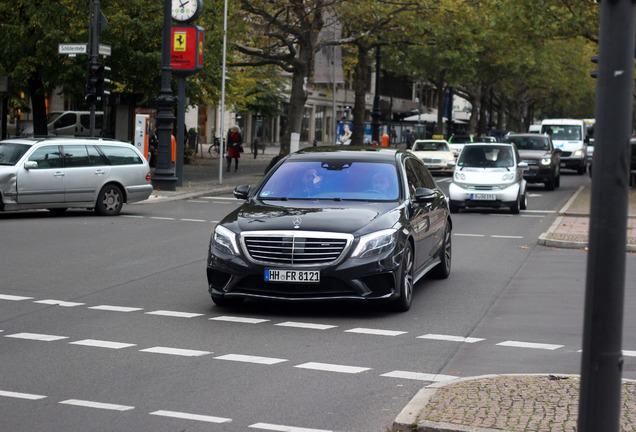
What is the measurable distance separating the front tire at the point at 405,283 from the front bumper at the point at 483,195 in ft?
47.9

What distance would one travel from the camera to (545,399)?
6414 millimetres

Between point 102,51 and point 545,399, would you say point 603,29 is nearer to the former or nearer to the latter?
point 545,399

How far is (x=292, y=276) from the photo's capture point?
32.3ft


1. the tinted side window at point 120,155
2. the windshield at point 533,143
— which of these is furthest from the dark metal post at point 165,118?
the windshield at point 533,143

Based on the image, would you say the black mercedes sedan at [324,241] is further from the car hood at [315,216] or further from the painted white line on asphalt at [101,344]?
the painted white line on asphalt at [101,344]

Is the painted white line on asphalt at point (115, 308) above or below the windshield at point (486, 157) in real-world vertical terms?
below

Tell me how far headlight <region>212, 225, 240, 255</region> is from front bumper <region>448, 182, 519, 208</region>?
1530 centimetres

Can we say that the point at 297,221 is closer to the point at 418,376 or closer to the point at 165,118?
the point at 418,376

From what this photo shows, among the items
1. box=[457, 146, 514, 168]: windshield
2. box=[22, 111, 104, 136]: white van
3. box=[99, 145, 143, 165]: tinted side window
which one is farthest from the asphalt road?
box=[22, 111, 104, 136]: white van

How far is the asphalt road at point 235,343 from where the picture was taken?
6492 mm

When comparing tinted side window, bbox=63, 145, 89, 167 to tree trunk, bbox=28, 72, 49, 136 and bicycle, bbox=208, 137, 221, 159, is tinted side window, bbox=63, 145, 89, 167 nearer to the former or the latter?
tree trunk, bbox=28, 72, 49, 136

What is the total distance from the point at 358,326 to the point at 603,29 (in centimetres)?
549

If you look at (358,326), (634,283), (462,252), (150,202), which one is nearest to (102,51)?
(150,202)

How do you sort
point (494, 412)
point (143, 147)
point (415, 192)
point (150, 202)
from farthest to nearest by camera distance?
point (143, 147) < point (150, 202) < point (415, 192) < point (494, 412)
